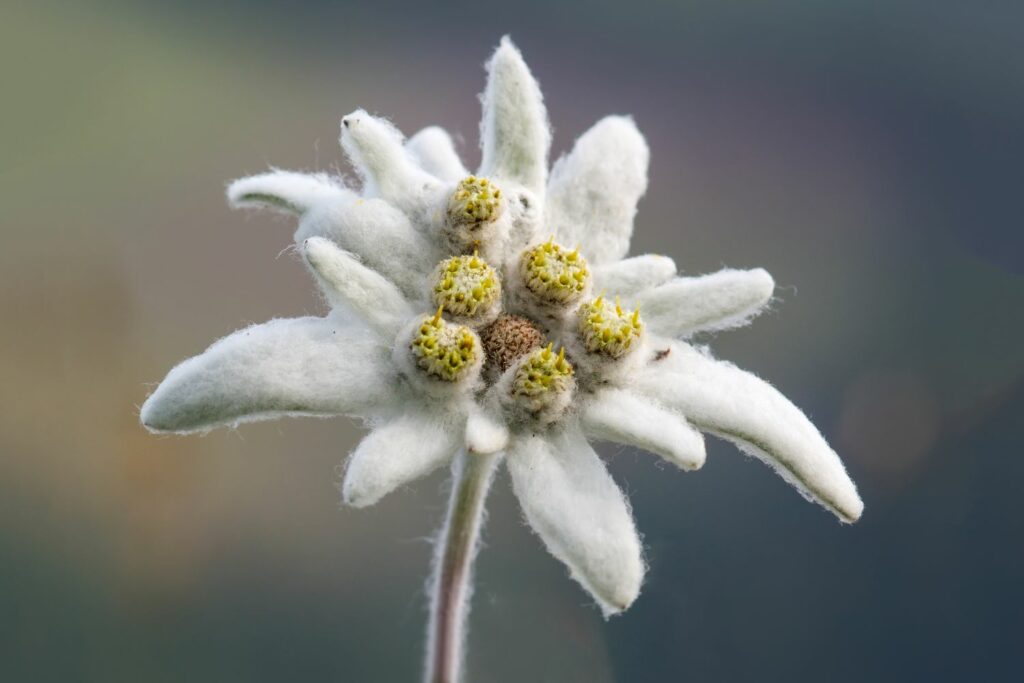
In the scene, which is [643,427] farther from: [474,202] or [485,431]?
[474,202]

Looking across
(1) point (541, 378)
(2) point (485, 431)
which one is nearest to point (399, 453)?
(2) point (485, 431)

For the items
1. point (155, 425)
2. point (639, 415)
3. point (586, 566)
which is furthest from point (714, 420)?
point (155, 425)

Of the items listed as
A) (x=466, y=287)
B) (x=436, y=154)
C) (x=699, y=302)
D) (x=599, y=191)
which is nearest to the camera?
(x=466, y=287)

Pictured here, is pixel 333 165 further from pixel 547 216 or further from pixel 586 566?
pixel 586 566

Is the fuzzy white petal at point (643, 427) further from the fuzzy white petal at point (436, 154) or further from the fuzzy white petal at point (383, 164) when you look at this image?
the fuzzy white petal at point (436, 154)

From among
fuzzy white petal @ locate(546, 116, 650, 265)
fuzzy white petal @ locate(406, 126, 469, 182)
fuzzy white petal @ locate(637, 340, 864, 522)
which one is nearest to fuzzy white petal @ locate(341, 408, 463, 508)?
fuzzy white petal @ locate(637, 340, 864, 522)

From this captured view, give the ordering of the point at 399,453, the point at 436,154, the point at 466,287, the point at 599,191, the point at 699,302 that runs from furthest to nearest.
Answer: the point at 436,154
the point at 599,191
the point at 699,302
the point at 466,287
the point at 399,453
